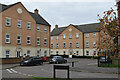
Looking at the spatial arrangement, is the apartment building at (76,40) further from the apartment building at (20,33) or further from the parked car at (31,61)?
the parked car at (31,61)

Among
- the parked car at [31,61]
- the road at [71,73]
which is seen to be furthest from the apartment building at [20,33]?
the road at [71,73]

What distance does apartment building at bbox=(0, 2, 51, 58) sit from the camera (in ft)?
102

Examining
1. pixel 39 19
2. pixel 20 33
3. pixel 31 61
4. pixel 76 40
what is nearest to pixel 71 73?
pixel 31 61

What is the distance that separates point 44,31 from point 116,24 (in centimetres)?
2935

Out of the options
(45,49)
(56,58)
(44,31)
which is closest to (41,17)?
(44,31)

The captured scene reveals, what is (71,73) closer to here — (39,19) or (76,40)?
(39,19)

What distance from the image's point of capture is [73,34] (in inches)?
2247

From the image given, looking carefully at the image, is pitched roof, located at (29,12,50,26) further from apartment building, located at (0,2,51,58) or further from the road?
the road

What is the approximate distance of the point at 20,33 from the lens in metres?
34.3

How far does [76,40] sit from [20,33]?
26.1 meters

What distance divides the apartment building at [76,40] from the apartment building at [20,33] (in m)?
17.0

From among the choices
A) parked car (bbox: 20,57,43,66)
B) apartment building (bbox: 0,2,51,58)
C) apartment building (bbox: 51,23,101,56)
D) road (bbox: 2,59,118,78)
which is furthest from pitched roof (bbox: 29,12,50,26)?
road (bbox: 2,59,118,78)

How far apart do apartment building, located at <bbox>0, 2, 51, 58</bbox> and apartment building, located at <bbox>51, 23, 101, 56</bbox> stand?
17.0 metres

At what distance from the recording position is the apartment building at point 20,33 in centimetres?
3102
